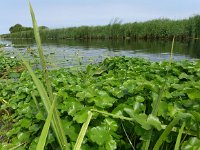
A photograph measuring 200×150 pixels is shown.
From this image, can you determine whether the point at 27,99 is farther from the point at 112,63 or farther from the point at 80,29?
the point at 80,29

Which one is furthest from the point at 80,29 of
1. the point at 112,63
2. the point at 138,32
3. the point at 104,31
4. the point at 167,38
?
the point at 112,63

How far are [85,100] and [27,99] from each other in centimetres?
108

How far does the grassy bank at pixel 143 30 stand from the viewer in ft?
72.8

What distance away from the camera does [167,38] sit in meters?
23.6

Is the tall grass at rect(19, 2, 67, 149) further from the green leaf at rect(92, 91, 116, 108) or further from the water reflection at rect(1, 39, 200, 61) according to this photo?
the water reflection at rect(1, 39, 200, 61)

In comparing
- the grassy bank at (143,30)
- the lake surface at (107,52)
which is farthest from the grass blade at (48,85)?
the grassy bank at (143,30)

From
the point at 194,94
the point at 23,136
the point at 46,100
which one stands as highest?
the point at 46,100

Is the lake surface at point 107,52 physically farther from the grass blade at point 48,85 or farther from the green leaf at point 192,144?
the green leaf at point 192,144

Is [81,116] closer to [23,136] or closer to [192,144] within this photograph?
[23,136]

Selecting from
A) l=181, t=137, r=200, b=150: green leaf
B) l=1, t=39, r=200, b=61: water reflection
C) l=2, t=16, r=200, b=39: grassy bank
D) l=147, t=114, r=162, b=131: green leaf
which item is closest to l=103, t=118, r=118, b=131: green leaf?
l=147, t=114, r=162, b=131: green leaf

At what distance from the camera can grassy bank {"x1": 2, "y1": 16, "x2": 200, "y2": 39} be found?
72.8ft

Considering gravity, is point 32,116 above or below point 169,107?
below

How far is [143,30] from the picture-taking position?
995 inches

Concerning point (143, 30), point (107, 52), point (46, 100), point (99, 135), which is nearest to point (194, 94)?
point (99, 135)
